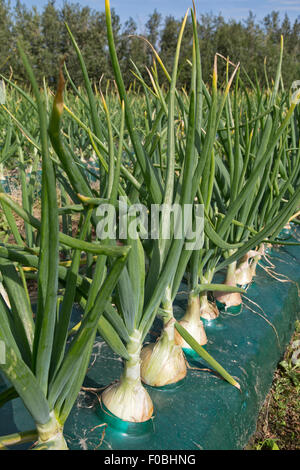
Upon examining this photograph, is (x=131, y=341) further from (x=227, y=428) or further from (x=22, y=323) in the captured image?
(x=227, y=428)

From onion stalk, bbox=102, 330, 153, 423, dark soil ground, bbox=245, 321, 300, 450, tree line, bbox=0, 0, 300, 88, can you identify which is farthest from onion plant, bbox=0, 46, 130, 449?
tree line, bbox=0, 0, 300, 88

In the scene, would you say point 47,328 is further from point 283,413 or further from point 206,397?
point 283,413

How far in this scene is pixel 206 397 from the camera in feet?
2.75

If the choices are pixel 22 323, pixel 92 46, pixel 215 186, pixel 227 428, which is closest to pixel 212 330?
pixel 227 428

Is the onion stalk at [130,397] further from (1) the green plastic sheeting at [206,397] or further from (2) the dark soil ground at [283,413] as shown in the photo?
(2) the dark soil ground at [283,413]

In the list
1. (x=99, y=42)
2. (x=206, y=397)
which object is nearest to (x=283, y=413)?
(x=206, y=397)

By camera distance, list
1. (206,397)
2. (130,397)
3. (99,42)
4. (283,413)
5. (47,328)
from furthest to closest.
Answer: (99,42), (283,413), (206,397), (130,397), (47,328)

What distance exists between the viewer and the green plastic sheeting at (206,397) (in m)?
0.71

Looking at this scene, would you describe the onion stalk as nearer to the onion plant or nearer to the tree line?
the onion plant

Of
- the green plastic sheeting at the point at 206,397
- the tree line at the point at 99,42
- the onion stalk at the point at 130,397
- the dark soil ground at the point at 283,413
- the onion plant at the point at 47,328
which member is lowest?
the dark soil ground at the point at 283,413

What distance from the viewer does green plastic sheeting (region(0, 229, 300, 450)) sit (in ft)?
2.33

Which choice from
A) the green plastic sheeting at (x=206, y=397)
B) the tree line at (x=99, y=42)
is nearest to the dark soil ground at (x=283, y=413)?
the green plastic sheeting at (x=206, y=397)

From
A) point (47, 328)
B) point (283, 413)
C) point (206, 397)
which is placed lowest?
point (283, 413)

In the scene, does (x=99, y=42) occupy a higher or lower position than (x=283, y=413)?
higher
